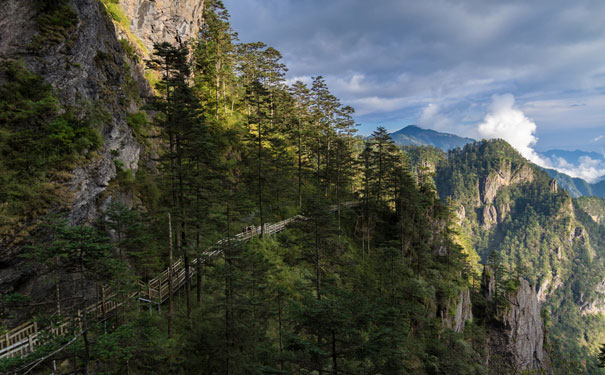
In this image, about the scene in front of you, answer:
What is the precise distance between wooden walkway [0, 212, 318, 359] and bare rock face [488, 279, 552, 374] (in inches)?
1260

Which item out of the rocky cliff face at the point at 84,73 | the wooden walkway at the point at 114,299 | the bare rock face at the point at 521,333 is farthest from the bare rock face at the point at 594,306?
the rocky cliff face at the point at 84,73

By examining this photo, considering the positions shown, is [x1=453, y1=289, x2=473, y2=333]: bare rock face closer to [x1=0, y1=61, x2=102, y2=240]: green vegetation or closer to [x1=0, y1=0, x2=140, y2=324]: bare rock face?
[x1=0, y1=0, x2=140, y2=324]: bare rock face

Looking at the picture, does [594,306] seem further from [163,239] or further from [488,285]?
[163,239]

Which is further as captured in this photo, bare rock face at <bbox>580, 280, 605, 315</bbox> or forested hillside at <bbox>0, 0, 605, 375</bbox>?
bare rock face at <bbox>580, 280, 605, 315</bbox>

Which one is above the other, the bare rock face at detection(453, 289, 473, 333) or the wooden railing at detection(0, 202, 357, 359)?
the wooden railing at detection(0, 202, 357, 359)

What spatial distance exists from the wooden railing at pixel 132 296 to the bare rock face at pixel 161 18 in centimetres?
2696

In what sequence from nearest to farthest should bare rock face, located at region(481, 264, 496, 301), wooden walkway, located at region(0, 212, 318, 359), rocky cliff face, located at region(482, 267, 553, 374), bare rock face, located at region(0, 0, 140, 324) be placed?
wooden walkway, located at region(0, 212, 318, 359) → bare rock face, located at region(0, 0, 140, 324) → rocky cliff face, located at region(482, 267, 553, 374) → bare rock face, located at region(481, 264, 496, 301)

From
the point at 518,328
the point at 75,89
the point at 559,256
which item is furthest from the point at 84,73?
the point at 559,256

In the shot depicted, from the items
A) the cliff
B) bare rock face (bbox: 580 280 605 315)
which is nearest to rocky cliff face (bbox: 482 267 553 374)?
the cliff

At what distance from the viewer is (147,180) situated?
17.7 meters

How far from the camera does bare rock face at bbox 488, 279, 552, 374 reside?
3756 cm

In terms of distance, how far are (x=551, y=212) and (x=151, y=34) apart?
821 feet

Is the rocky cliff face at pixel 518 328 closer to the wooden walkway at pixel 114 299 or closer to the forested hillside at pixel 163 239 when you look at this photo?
the forested hillside at pixel 163 239

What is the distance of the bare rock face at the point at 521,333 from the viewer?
123ft
